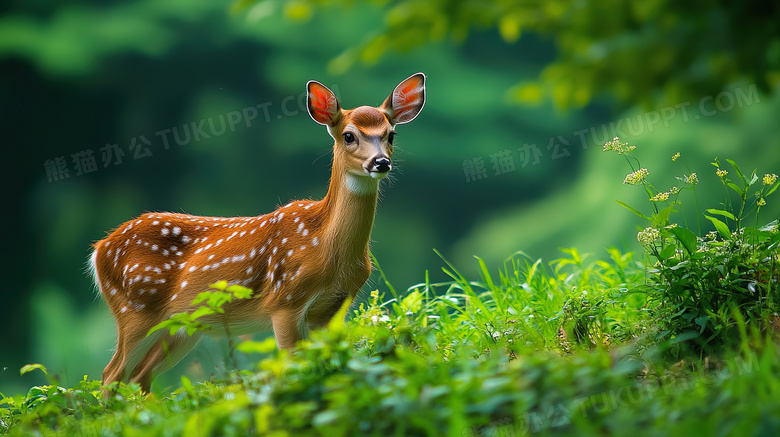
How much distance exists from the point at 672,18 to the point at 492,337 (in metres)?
1.76

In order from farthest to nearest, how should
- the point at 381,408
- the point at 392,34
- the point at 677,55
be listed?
the point at 392,34 < the point at 677,55 < the point at 381,408

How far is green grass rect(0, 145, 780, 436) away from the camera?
1692mm

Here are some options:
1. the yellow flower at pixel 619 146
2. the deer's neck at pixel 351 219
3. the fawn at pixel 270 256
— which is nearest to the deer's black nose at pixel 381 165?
the fawn at pixel 270 256

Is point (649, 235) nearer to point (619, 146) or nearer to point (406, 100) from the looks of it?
point (619, 146)

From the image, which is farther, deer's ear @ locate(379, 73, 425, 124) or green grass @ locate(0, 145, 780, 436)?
deer's ear @ locate(379, 73, 425, 124)

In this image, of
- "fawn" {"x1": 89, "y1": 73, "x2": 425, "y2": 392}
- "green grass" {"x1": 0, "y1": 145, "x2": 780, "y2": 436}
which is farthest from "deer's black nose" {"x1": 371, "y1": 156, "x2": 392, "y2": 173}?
"green grass" {"x1": 0, "y1": 145, "x2": 780, "y2": 436}

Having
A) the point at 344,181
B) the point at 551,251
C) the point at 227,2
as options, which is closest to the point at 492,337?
the point at 344,181

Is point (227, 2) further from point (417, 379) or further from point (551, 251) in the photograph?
point (417, 379)

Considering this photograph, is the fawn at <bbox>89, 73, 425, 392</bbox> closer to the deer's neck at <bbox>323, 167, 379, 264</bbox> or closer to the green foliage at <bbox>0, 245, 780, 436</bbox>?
the deer's neck at <bbox>323, 167, 379, 264</bbox>

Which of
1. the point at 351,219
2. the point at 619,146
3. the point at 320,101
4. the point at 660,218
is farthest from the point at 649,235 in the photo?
the point at 320,101

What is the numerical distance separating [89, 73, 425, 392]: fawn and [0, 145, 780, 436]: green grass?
0.36 m

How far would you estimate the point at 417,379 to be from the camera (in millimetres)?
1784

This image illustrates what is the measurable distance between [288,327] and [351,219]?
0.57m

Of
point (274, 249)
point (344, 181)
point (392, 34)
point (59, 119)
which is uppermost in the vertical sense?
point (59, 119)
